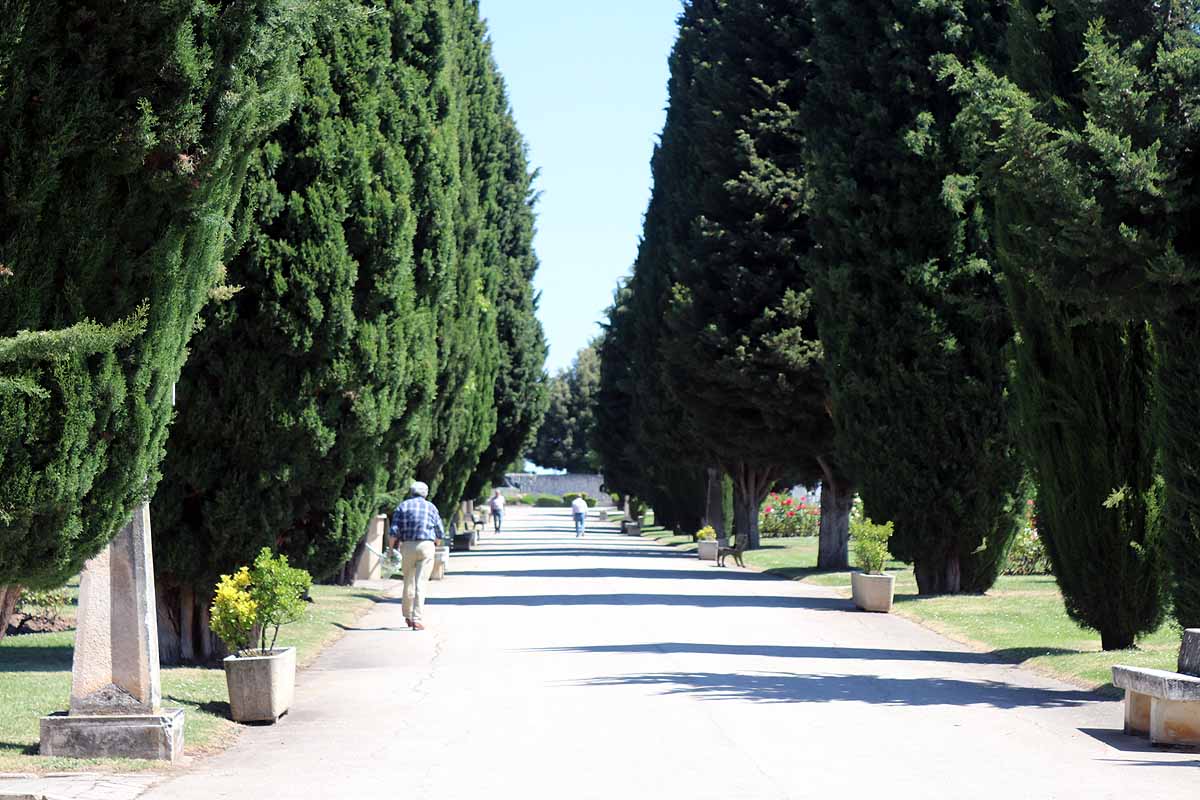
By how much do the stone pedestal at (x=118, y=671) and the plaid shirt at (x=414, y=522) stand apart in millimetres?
8950

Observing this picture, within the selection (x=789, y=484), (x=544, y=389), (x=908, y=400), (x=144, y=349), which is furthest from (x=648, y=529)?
(x=144, y=349)

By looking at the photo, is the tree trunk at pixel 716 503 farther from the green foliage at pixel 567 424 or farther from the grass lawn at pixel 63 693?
the green foliage at pixel 567 424

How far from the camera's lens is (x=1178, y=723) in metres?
10.9

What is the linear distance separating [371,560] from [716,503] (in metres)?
21.6

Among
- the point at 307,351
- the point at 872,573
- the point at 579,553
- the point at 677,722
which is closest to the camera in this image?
the point at 677,722

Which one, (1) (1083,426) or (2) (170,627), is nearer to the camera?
(2) (170,627)

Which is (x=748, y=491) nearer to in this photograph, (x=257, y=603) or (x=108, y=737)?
(x=257, y=603)

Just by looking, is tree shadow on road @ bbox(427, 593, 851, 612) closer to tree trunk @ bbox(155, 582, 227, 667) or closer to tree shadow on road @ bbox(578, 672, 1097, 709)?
tree trunk @ bbox(155, 582, 227, 667)

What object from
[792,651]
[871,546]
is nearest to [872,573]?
[871,546]

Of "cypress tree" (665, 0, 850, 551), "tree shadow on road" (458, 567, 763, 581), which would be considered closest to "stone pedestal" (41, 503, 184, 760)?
"tree shadow on road" (458, 567, 763, 581)

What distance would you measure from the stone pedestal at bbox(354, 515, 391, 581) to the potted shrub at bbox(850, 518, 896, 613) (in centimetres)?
1030

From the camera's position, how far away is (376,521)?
3195 cm

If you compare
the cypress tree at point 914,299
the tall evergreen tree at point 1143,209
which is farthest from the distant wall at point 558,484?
the tall evergreen tree at point 1143,209

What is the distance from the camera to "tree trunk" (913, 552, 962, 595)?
25.0 meters
